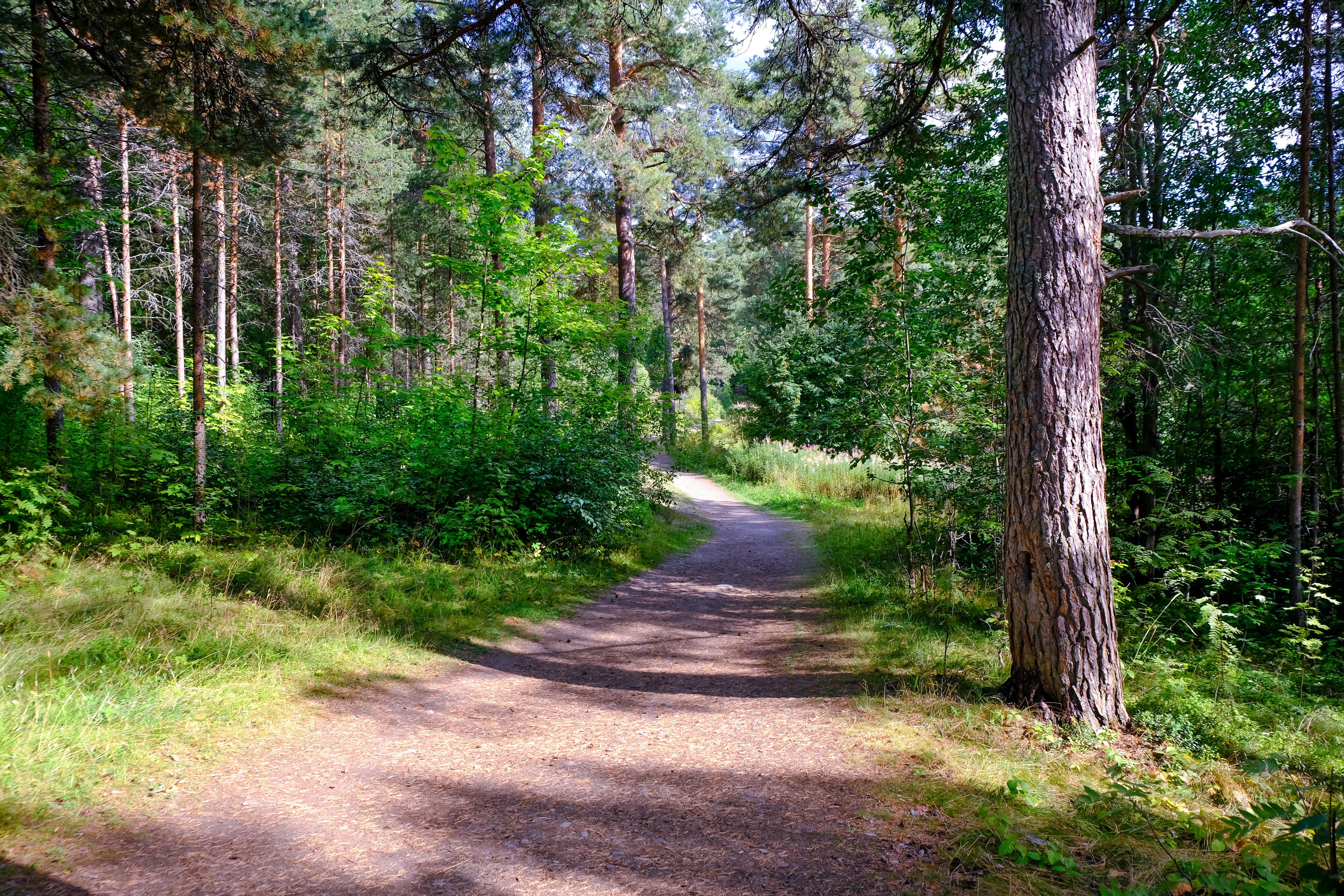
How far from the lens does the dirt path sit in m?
2.72

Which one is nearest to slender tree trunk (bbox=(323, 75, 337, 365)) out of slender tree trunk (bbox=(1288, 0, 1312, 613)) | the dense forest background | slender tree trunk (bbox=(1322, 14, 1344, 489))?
the dense forest background

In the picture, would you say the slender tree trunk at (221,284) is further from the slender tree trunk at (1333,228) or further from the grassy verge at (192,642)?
the slender tree trunk at (1333,228)

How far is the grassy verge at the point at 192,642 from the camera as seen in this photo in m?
3.21

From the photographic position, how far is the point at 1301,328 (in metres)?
6.52

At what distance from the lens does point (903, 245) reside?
26.2 feet

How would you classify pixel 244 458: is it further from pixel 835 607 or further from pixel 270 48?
pixel 835 607

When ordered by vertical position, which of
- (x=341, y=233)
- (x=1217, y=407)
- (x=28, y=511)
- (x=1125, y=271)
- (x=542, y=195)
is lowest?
(x=28, y=511)

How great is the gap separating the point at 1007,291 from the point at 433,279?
83.8ft

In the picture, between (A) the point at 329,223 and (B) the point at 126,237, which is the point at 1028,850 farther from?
(A) the point at 329,223

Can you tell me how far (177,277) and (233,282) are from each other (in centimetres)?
171

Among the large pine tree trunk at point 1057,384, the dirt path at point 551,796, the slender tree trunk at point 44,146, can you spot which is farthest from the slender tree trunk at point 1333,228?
the slender tree trunk at point 44,146

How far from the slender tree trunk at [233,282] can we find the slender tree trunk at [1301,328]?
57.6 ft

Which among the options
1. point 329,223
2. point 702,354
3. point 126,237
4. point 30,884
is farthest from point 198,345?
point 702,354

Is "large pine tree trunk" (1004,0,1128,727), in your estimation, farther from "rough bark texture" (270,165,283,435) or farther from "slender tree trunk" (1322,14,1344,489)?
"rough bark texture" (270,165,283,435)
